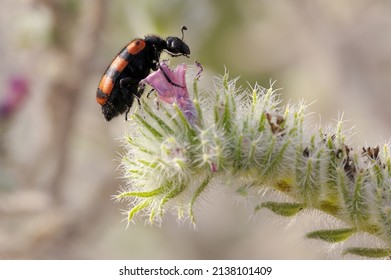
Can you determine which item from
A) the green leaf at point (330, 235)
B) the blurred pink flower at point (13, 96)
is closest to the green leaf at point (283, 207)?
the green leaf at point (330, 235)

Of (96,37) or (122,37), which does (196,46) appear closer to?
(122,37)

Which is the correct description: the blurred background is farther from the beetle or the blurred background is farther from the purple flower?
the purple flower

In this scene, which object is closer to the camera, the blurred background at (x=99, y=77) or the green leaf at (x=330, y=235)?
the green leaf at (x=330, y=235)

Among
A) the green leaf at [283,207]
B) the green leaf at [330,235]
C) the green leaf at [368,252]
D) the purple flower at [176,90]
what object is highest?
the purple flower at [176,90]

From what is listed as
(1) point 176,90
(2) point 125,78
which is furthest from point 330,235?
(2) point 125,78

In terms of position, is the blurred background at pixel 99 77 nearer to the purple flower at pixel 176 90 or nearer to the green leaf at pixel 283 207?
the purple flower at pixel 176 90

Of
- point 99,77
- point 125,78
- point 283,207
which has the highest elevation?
point 99,77

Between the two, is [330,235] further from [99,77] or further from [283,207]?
[99,77]
